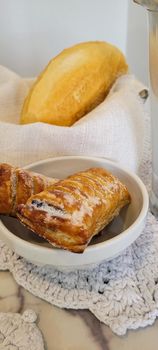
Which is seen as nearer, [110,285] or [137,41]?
[110,285]

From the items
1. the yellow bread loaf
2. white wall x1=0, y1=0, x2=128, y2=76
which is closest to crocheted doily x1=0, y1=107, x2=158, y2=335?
the yellow bread loaf

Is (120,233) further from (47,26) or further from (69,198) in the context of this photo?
(47,26)

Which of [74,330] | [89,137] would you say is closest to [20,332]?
[74,330]

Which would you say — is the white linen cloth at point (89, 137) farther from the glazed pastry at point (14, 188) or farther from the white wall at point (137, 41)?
the white wall at point (137, 41)

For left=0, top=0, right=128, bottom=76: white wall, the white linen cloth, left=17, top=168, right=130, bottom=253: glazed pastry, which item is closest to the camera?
left=17, top=168, right=130, bottom=253: glazed pastry

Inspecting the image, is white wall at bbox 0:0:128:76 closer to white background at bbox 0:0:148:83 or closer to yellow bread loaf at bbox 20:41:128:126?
white background at bbox 0:0:148:83

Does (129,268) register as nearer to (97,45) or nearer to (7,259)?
(7,259)
